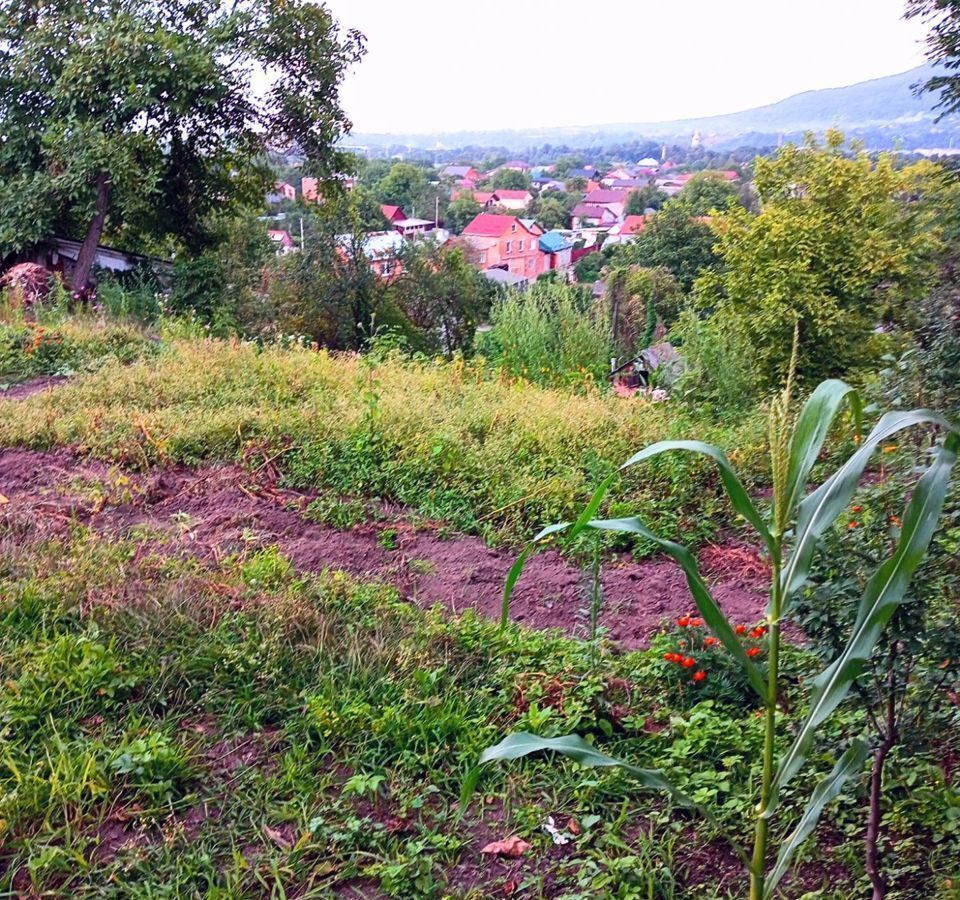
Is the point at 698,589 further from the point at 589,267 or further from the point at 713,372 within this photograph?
the point at 589,267

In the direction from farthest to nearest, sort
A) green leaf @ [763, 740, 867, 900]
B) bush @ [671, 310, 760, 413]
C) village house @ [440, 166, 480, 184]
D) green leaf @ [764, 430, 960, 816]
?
village house @ [440, 166, 480, 184] < bush @ [671, 310, 760, 413] < green leaf @ [763, 740, 867, 900] < green leaf @ [764, 430, 960, 816]

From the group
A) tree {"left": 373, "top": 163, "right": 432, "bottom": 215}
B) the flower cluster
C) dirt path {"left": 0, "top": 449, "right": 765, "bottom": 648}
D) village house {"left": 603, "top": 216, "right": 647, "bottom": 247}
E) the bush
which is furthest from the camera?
village house {"left": 603, "top": 216, "right": 647, "bottom": 247}

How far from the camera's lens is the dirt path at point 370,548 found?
3.54 meters

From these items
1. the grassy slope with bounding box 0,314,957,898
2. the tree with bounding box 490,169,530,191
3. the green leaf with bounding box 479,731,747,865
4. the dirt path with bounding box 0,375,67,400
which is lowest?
the grassy slope with bounding box 0,314,957,898

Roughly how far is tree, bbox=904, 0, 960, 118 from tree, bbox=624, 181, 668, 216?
4537cm

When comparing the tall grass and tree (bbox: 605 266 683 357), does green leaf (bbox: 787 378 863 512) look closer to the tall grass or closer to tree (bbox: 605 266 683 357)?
the tall grass

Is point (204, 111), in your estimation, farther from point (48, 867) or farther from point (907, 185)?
point (907, 185)

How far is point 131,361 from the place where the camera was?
264 inches

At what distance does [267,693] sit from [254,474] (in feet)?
6.68

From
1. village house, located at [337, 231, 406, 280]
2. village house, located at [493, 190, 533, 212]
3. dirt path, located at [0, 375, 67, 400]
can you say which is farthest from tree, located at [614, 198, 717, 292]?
dirt path, located at [0, 375, 67, 400]

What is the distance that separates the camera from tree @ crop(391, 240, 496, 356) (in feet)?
48.3

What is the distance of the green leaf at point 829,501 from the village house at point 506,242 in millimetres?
39905

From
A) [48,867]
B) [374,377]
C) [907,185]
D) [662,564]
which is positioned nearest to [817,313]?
[907,185]

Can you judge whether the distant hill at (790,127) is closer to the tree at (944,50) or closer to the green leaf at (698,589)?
the tree at (944,50)
